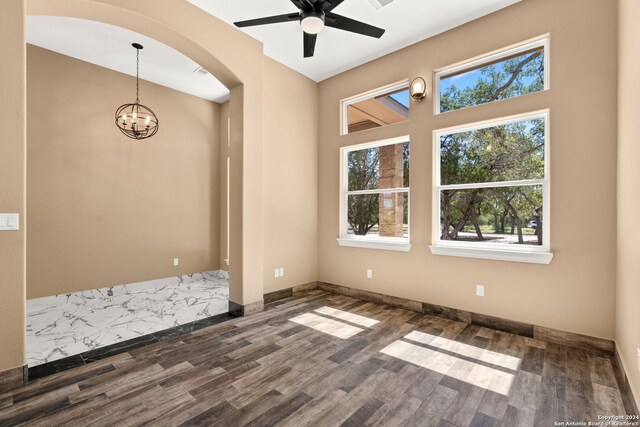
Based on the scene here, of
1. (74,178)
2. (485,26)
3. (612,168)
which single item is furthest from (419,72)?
(74,178)

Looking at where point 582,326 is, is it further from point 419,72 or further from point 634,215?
point 419,72

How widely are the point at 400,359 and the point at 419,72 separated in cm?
337

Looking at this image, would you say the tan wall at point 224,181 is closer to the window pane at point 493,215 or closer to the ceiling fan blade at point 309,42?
the ceiling fan blade at point 309,42

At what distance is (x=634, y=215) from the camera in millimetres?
1968

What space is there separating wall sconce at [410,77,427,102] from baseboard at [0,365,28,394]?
15.0ft

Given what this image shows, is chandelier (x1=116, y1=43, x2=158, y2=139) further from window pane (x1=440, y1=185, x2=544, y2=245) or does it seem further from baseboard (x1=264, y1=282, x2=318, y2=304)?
window pane (x1=440, y1=185, x2=544, y2=245)

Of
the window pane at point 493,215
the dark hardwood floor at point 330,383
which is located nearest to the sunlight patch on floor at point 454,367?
the dark hardwood floor at point 330,383

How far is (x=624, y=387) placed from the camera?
6.99 ft

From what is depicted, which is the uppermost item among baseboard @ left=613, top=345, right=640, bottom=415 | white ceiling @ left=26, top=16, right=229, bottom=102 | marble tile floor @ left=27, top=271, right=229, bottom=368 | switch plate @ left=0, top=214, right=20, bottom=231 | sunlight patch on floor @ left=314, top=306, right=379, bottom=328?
white ceiling @ left=26, top=16, right=229, bottom=102

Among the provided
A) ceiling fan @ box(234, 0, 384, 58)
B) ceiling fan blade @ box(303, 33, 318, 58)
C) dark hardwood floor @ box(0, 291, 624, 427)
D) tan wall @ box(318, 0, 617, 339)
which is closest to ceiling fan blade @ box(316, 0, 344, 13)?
ceiling fan @ box(234, 0, 384, 58)

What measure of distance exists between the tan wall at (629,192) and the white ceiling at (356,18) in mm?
1365

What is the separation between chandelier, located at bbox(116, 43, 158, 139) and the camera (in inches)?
180

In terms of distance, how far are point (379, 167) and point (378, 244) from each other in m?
1.12

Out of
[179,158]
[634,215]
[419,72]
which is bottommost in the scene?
[634,215]
